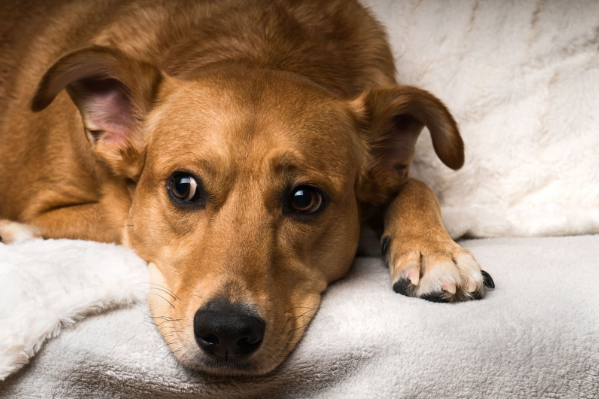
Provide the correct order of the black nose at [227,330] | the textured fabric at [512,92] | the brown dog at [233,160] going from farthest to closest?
the textured fabric at [512,92], the brown dog at [233,160], the black nose at [227,330]

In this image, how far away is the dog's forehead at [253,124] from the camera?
1993 millimetres

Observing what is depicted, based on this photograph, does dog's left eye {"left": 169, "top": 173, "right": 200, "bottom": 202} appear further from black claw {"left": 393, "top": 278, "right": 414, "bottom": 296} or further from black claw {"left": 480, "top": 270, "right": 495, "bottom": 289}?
black claw {"left": 480, "top": 270, "right": 495, "bottom": 289}

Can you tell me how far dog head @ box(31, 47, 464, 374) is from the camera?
68.6 inches

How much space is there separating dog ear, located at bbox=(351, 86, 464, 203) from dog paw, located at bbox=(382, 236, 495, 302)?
367 millimetres

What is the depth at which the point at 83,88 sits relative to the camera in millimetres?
2318

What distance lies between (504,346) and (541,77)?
1955 mm

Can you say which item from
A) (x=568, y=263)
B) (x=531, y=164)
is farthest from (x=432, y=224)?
(x=531, y=164)


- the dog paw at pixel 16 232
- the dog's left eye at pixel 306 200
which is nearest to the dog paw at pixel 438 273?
the dog's left eye at pixel 306 200

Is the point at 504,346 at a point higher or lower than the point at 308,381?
higher

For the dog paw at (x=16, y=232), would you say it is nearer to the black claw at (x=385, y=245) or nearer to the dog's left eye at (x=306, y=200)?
the dog's left eye at (x=306, y=200)

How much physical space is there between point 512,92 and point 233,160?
6.36 feet

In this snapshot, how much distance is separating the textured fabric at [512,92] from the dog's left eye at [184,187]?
5.16 feet

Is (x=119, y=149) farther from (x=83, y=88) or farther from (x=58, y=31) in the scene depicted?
(x=58, y=31)

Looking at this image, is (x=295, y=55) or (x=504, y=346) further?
(x=295, y=55)
